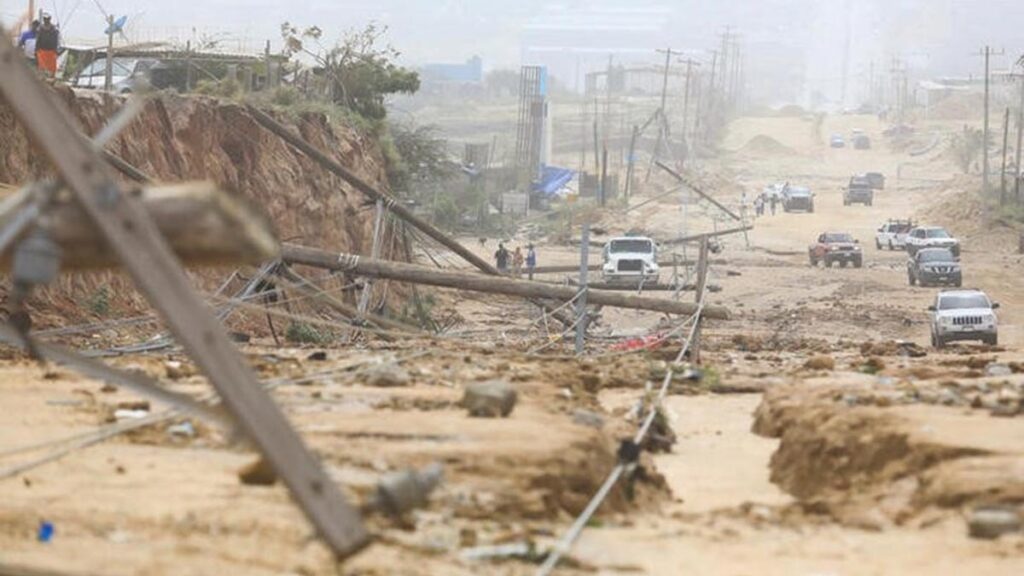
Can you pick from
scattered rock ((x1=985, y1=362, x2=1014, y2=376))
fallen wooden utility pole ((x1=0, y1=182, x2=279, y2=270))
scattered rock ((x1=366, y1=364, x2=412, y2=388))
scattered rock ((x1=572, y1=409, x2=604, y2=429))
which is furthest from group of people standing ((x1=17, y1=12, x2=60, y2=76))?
fallen wooden utility pole ((x1=0, y1=182, x2=279, y2=270))

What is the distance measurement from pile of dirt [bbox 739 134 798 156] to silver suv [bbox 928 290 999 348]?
10710 centimetres

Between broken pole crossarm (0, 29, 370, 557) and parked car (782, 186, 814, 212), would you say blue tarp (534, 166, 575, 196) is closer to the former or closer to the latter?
parked car (782, 186, 814, 212)

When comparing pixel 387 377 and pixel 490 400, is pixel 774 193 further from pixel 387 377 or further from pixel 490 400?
pixel 490 400

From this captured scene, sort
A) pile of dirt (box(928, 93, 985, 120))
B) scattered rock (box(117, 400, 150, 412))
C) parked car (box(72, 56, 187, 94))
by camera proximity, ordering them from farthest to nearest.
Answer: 1. pile of dirt (box(928, 93, 985, 120))
2. parked car (box(72, 56, 187, 94))
3. scattered rock (box(117, 400, 150, 412))

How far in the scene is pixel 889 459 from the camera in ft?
45.1

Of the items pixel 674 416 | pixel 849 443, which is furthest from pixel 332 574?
pixel 674 416

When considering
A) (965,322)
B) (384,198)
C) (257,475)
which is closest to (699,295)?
(384,198)

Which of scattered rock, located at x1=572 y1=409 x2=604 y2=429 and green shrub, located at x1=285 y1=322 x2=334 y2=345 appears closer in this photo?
scattered rock, located at x1=572 y1=409 x2=604 y2=429

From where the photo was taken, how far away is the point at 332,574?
31.6ft

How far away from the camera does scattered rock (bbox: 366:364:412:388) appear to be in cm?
1636

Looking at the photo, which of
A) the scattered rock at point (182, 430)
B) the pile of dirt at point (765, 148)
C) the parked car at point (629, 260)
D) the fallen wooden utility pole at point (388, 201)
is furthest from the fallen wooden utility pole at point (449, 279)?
the pile of dirt at point (765, 148)

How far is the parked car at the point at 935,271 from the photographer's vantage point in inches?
2292

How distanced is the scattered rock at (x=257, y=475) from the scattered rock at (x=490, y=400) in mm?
2965

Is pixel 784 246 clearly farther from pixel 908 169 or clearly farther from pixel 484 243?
pixel 908 169
